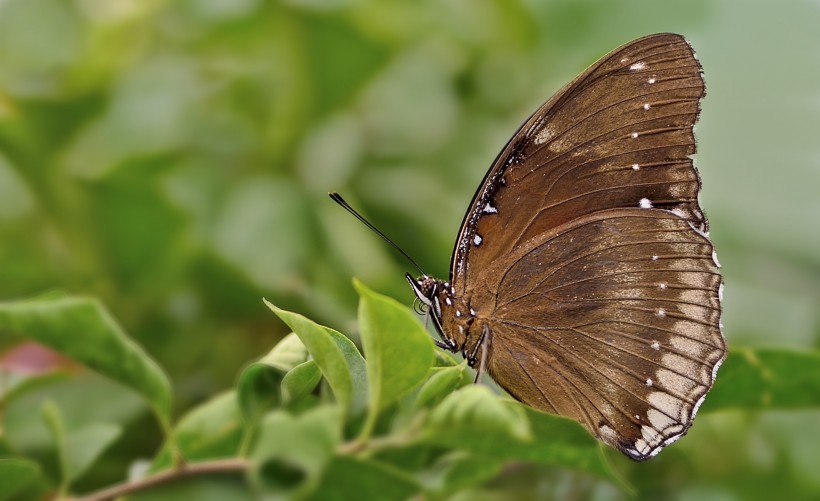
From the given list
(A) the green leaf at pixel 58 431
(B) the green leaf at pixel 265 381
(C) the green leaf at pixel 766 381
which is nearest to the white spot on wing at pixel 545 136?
(C) the green leaf at pixel 766 381

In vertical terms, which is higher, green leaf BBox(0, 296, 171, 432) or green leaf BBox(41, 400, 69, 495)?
green leaf BBox(0, 296, 171, 432)

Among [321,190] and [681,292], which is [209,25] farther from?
Answer: [681,292]

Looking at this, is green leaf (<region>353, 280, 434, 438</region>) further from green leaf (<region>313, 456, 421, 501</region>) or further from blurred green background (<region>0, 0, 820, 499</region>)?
blurred green background (<region>0, 0, 820, 499</region>)

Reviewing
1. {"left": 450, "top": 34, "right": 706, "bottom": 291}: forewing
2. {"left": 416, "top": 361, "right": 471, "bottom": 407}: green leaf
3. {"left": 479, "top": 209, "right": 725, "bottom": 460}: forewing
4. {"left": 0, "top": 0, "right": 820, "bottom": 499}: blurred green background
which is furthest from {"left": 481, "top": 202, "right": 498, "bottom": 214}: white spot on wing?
{"left": 416, "top": 361, "right": 471, "bottom": 407}: green leaf

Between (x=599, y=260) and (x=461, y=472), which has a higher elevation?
(x=599, y=260)

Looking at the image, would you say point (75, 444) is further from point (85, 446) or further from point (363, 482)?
point (363, 482)

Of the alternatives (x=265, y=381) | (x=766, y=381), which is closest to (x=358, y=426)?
(x=265, y=381)

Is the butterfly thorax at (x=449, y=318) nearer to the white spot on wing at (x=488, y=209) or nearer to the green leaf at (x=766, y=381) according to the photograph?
the white spot on wing at (x=488, y=209)
